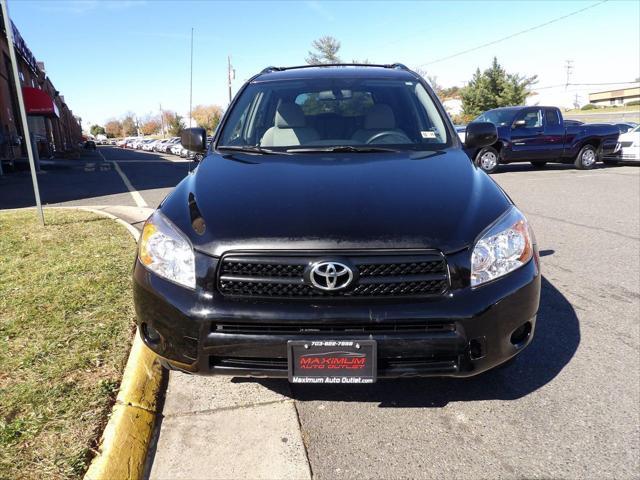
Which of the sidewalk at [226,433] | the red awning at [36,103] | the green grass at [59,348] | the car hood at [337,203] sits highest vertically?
the red awning at [36,103]

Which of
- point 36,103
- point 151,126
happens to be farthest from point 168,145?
point 151,126

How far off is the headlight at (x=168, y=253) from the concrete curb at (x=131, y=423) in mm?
731

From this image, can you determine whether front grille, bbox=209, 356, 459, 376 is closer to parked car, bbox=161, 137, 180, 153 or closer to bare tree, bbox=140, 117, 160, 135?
parked car, bbox=161, 137, 180, 153

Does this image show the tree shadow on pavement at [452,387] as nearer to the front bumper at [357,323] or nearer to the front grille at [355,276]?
the front bumper at [357,323]

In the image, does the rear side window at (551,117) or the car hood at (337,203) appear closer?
the car hood at (337,203)

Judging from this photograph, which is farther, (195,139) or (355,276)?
(195,139)

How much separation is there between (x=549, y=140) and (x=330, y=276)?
14.4m

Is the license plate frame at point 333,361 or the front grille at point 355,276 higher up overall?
the front grille at point 355,276

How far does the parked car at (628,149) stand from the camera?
1538 cm

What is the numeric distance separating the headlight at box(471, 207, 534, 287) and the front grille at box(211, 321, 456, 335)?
277 mm

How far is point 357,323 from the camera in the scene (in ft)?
6.81

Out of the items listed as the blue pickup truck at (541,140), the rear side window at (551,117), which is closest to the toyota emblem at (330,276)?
the blue pickup truck at (541,140)

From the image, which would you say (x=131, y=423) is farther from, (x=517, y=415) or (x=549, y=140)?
(x=549, y=140)

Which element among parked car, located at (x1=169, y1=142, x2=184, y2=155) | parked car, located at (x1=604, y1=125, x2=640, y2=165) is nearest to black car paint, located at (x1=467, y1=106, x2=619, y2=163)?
parked car, located at (x1=604, y1=125, x2=640, y2=165)
